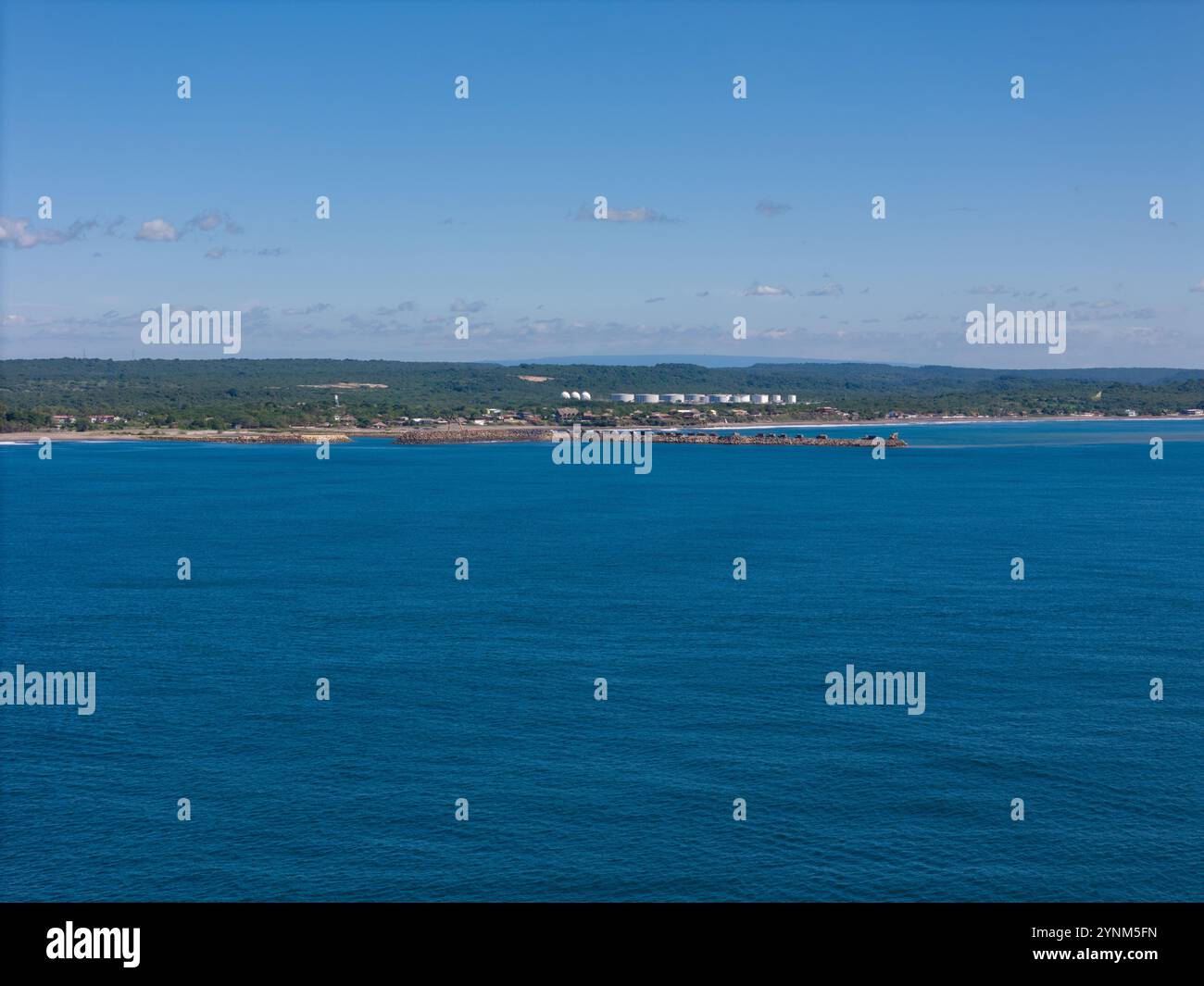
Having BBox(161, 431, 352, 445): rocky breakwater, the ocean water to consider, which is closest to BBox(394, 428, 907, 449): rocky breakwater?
BBox(161, 431, 352, 445): rocky breakwater

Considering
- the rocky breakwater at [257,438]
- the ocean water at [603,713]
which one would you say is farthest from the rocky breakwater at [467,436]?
the ocean water at [603,713]

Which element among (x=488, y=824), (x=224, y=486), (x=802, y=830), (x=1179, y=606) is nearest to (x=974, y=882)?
(x=802, y=830)

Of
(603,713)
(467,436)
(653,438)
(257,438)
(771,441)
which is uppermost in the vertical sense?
(467,436)

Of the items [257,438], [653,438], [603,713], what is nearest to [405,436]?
[257,438]

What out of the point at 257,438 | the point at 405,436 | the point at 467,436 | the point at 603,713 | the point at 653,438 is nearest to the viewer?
the point at 603,713

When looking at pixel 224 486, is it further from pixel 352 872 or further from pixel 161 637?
pixel 352 872

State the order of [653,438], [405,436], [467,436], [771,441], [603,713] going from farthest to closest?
[467,436] < [653,438] < [405,436] < [771,441] < [603,713]

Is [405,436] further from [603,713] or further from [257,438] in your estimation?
[603,713]

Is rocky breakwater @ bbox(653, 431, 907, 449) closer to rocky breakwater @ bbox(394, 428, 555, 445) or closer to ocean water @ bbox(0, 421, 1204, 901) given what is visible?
rocky breakwater @ bbox(394, 428, 555, 445)

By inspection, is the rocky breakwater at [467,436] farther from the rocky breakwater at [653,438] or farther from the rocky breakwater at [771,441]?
the rocky breakwater at [771,441]

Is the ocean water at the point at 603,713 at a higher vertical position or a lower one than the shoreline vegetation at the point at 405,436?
lower
